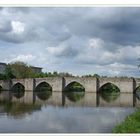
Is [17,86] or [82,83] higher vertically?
[82,83]

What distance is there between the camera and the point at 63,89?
41.0 meters

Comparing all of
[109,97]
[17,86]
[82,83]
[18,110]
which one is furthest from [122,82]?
[18,110]

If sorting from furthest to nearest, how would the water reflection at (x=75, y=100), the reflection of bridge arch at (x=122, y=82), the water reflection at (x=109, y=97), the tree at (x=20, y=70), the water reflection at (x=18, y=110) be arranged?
the tree at (x=20, y=70), the reflection of bridge arch at (x=122, y=82), the water reflection at (x=109, y=97), the water reflection at (x=75, y=100), the water reflection at (x=18, y=110)

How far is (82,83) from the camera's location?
130 feet

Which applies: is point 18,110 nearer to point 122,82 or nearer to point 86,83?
point 122,82

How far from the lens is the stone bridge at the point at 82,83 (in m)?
36.9

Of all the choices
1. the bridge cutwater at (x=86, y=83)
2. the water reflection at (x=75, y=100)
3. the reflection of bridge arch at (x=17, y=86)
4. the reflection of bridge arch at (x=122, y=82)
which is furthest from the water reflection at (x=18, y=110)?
the reflection of bridge arch at (x=17, y=86)

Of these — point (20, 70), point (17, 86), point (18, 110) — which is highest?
point (20, 70)

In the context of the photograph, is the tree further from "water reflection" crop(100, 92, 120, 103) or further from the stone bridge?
"water reflection" crop(100, 92, 120, 103)

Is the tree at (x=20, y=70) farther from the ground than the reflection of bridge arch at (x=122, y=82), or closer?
farther from the ground

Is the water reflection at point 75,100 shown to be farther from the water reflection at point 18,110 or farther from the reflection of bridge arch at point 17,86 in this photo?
the reflection of bridge arch at point 17,86

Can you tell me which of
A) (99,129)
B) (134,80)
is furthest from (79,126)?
(134,80)

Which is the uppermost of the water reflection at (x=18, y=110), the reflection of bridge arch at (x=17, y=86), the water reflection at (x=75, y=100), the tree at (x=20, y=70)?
the tree at (x=20, y=70)

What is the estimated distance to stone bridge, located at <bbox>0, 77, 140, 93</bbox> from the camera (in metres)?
36.9
